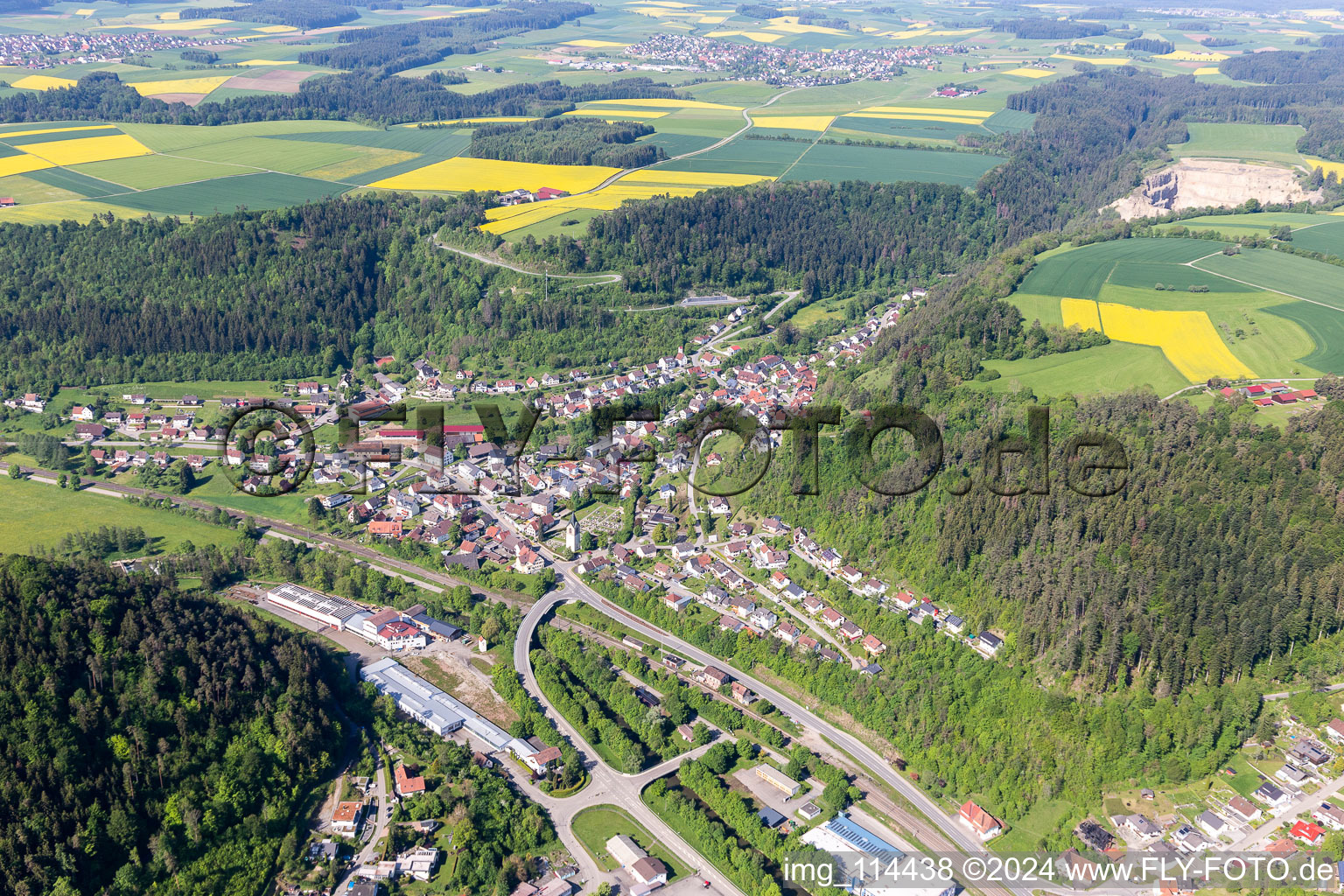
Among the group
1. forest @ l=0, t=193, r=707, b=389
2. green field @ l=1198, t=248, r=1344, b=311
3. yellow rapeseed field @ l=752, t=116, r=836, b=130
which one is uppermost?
yellow rapeseed field @ l=752, t=116, r=836, b=130

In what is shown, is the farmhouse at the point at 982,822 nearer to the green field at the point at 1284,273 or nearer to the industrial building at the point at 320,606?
the industrial building at the point at 320,606

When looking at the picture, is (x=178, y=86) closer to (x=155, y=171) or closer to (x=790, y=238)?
(x=155, y=171)

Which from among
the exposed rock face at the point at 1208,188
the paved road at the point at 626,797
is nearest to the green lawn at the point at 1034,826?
the paved road at the point at 626,797

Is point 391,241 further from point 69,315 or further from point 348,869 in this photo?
point 348,869

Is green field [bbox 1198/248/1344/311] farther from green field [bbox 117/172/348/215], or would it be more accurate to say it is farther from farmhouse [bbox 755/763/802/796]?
green field [bbox 117/172/348/215]

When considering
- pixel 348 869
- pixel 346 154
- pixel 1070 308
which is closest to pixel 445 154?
pixel 346 154

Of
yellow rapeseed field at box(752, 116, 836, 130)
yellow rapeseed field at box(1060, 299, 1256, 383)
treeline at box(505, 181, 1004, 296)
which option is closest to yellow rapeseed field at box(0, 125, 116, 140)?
treeline at box(505, 181, 1004, 296)
